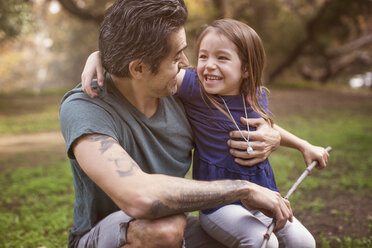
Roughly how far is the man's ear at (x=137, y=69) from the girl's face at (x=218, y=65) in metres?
0.46

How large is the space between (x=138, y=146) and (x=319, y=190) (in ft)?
9.41

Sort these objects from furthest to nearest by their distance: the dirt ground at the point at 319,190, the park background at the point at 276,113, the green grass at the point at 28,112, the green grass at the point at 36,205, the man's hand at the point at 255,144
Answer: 1. the green grass at the point at 28,112
2. the park background at the point at 276,113
3. the dirt ground at the point at 319,190
4. the green grass at the point at 36,205
5. the man's hand at the point at 255,144

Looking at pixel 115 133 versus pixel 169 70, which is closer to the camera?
pixel 115 133

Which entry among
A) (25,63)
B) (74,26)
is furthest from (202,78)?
(25,63)

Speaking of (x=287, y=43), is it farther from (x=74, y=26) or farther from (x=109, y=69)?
(x=109, y=69)

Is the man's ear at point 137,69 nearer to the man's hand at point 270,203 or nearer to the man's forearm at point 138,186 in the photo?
the man's forearm at point 138,186

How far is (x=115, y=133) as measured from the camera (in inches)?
72.1

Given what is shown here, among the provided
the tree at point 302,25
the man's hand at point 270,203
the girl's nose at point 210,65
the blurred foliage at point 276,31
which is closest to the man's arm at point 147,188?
the man's hand at point 270,203

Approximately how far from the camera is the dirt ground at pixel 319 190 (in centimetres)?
320

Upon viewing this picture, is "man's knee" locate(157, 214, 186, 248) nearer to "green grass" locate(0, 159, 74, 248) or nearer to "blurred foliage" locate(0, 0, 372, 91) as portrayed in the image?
"green grass" locate(0, 159, 74, 248)

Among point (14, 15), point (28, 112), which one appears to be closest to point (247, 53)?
point (14, 15)

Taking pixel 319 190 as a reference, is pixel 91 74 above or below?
above

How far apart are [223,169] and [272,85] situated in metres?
13.3

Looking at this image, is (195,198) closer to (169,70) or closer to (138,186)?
(138,186)
